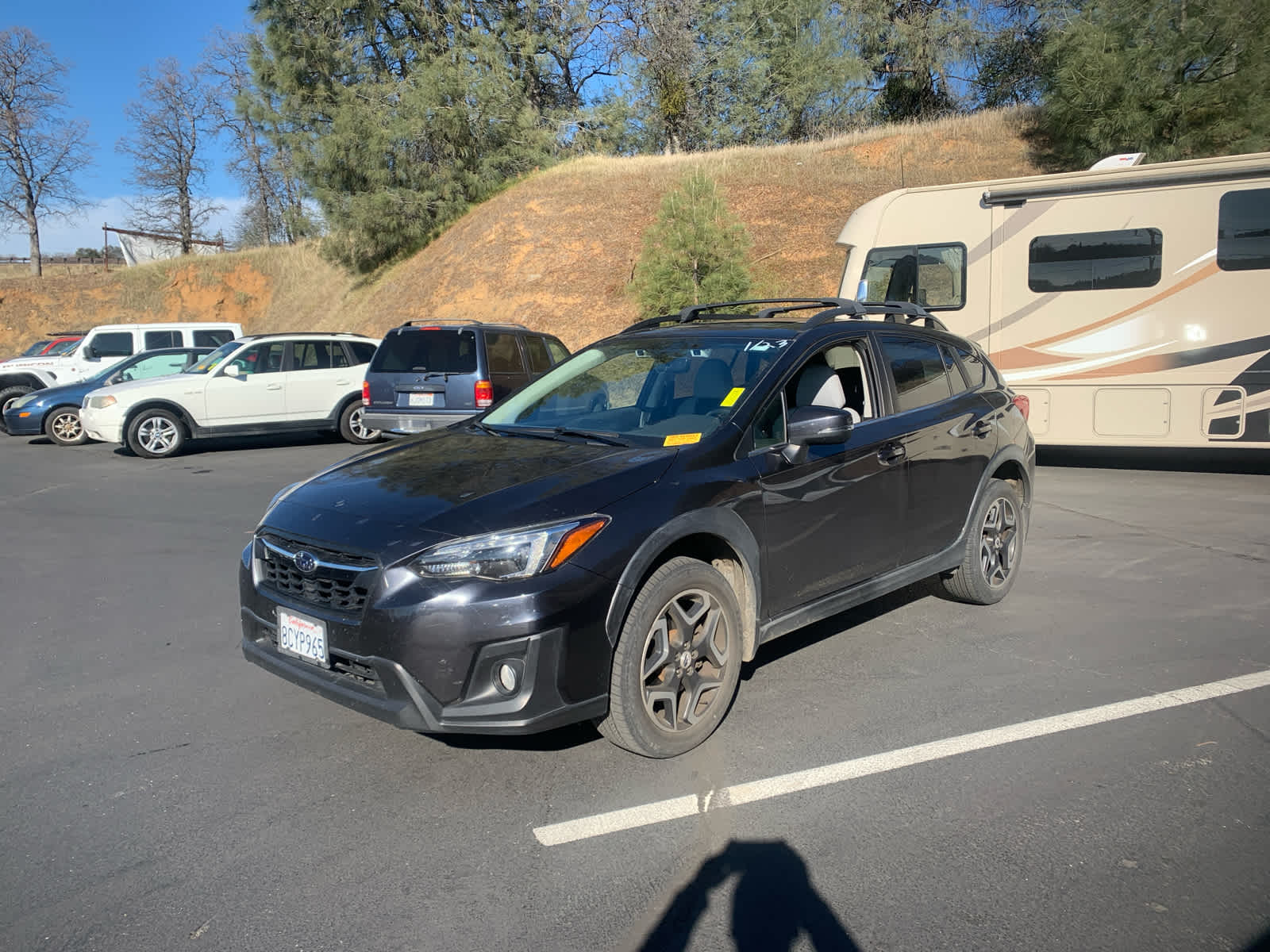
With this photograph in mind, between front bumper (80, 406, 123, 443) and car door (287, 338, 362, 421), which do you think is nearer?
front bumper (80, 406, 123, 443)

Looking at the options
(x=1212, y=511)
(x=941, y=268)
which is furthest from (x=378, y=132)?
(x=1212, y=511)

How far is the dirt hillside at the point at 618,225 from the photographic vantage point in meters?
25.4

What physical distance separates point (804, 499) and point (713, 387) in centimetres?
68

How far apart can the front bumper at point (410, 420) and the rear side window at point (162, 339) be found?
955cm

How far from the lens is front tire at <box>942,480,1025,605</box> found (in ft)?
18.6

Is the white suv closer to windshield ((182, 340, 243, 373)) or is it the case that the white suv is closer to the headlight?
windshield ((182, 340, 243, 373))

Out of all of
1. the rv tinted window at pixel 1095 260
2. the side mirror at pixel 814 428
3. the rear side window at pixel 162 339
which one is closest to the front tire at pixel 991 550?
the side mirror at pixel 814 428

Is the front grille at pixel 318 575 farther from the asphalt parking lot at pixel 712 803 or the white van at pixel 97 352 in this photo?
the white van at pixel 97 352

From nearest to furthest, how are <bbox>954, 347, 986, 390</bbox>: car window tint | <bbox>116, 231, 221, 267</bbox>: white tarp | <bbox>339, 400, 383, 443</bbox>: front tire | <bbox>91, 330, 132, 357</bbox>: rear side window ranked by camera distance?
<bbox>954, 347, 986, 390</bbox>: car window tint < <bbox>339, 400, 383, 443</bbox>: front tire < <bbox>91, 330, 132, 357</bbox>: rear side window < <bbox>116, 231, 221, 267</bbox>: white tarp

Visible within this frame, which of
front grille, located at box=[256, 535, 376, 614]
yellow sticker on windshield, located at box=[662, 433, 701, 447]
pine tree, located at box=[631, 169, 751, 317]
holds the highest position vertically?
pine tree, located at box=[631, 169, 751, 317]

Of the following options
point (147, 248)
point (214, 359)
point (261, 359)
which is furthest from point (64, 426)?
point (147, 248)

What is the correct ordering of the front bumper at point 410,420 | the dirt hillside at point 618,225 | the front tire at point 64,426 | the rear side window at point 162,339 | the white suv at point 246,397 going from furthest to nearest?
the dirt hillside at point 618,225
the rear side window at point 162,339
the front tire at point 64,426
the white suv at point 246,397
the front bumper at point 410,420

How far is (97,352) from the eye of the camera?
1962 cm

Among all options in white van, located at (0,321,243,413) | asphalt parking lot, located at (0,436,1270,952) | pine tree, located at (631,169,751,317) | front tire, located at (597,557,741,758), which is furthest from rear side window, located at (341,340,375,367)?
front tire, located at (597,557,741,758)
